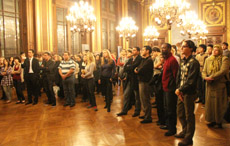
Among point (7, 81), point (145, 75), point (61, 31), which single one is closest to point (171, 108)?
point (145, 75)

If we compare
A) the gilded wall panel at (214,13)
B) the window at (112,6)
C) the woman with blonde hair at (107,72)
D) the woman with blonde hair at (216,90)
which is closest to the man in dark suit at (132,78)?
the woman with blonde hair at (107,72)

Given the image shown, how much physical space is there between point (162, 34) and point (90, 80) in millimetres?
15224

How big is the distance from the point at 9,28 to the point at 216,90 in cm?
892

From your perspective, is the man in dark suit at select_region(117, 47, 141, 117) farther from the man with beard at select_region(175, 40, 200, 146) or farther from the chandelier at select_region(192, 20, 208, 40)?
the chandelier at select_region(192, 20, 208, 40)

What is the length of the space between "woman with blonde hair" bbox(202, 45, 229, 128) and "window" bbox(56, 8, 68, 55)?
32.0 ft

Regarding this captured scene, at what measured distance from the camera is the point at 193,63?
140 inches

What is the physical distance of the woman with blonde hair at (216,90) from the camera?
182 inches

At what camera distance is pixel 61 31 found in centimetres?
1316

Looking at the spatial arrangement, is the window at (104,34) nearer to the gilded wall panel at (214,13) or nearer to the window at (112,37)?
the window at (112,37)

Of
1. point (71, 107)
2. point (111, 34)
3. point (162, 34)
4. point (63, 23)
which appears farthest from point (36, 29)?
point (162, 34)

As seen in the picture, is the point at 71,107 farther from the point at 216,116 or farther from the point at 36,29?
the point at 36,29

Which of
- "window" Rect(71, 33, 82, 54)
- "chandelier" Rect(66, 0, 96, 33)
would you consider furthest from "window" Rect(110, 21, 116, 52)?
"chandelier" Rect(66, 0, 96, 33)

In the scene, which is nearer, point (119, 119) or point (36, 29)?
point (119, 119)

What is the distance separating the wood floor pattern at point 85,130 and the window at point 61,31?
7.08 m
